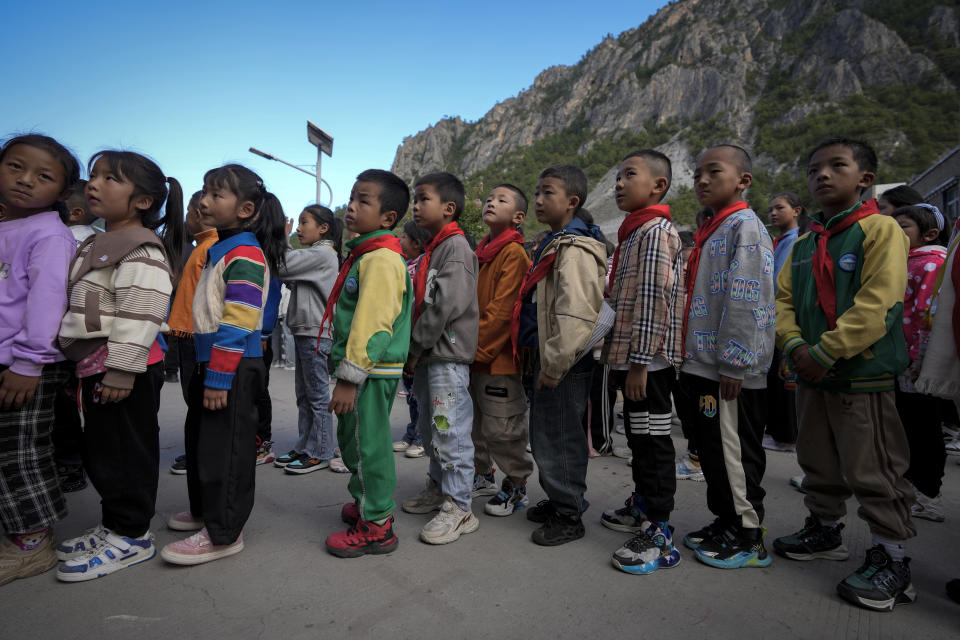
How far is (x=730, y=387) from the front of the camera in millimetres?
2348

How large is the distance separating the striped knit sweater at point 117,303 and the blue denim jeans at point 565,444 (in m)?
1.87

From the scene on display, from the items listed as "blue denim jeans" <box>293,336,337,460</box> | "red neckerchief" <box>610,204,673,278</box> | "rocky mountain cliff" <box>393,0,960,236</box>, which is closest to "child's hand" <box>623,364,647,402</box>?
"red neckerchief" <box>610,204,673,278</box>

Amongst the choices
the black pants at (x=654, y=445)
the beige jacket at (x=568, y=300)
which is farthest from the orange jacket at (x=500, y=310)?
the black pants at (x=654, y=445)

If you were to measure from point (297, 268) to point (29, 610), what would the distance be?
249 cm

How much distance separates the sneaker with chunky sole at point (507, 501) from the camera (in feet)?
10.0

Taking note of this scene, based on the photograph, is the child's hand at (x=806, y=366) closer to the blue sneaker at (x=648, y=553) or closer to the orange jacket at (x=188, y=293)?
the blue sneaker at (x=648, y=553)

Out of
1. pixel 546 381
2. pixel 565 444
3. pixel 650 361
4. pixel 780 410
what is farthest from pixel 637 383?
pixel 780 410

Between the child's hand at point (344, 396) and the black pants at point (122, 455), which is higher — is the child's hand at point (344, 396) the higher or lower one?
the higher one

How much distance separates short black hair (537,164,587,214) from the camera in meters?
2.96

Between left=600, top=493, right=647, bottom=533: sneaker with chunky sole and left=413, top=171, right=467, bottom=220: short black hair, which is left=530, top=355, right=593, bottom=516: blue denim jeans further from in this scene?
left=413, top=171, right=467, bottom=220: short black hair

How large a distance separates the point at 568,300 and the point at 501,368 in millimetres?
671

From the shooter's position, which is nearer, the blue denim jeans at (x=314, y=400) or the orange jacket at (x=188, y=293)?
the orange jacket at (x=188, y=293)

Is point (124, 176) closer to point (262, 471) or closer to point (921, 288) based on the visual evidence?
point (262, 471)

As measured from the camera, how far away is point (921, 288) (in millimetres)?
3215
